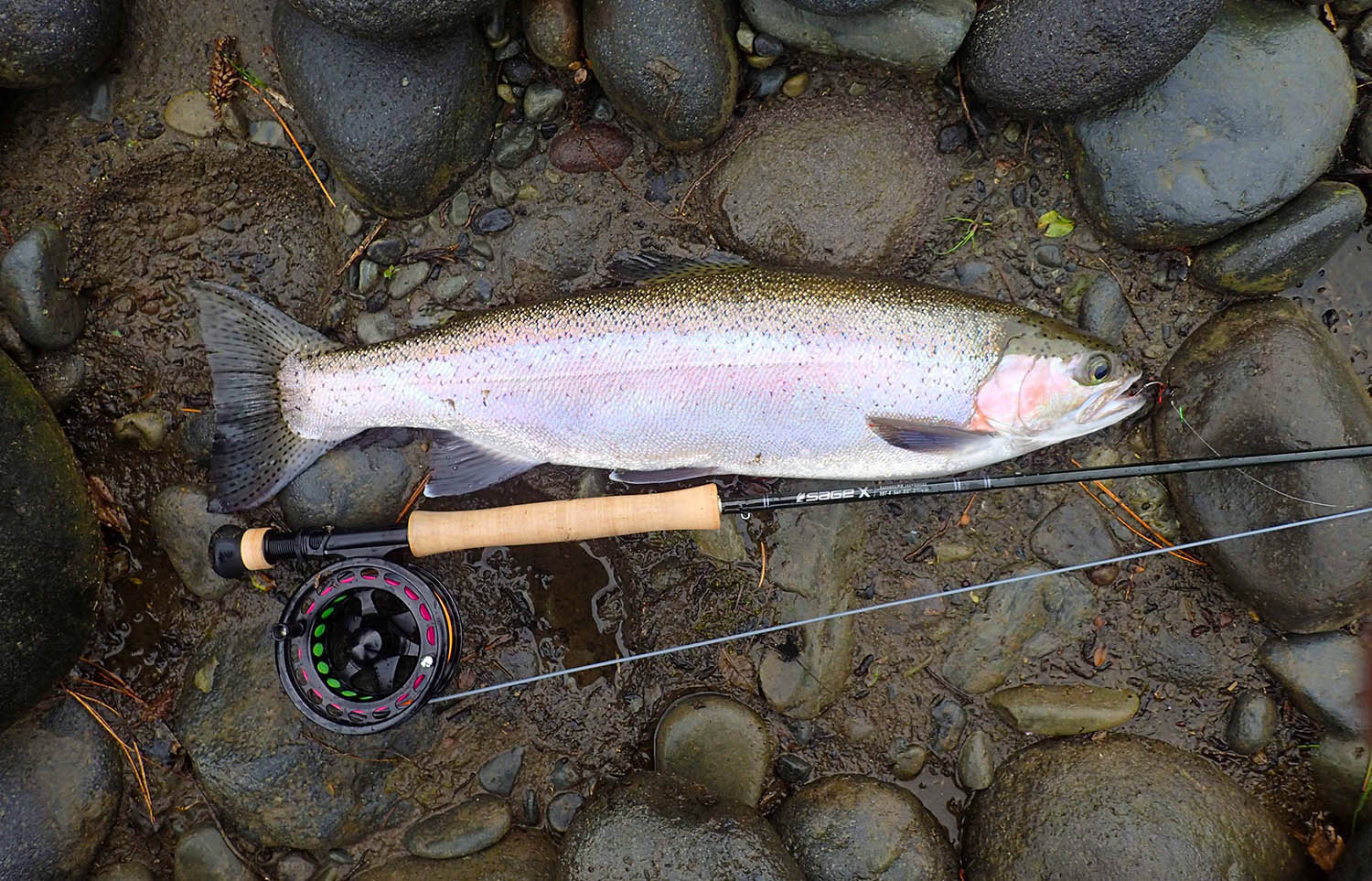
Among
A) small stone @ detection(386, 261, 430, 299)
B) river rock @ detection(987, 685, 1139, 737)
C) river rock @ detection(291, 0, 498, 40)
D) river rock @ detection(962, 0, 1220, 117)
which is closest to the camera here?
river rock @ detection(291, 0, 498, 40)

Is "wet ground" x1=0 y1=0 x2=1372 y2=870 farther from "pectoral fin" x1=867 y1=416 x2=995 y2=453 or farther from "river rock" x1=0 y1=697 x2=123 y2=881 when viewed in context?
"pectoral fin" x1=867 y1=416 x2=995 y2=453

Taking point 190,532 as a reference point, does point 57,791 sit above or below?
below

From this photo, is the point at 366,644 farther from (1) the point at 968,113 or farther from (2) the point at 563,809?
(1) the point at 968,113

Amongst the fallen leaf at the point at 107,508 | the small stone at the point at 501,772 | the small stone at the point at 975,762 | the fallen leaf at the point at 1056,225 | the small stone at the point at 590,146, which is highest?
the small stone at the point at 590,146

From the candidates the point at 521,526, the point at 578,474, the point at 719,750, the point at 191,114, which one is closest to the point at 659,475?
the point at 578,474

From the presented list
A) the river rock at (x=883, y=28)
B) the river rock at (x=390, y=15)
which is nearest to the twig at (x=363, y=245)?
the river rock at (x=390, y=15)

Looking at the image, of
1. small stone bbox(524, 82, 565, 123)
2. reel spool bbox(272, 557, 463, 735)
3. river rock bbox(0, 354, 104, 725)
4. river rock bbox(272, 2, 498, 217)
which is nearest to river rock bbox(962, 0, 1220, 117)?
small stone bbox(524, 82, 565, 123)

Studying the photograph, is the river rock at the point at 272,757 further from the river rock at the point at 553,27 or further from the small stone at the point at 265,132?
the river rock at the point at 553,27
